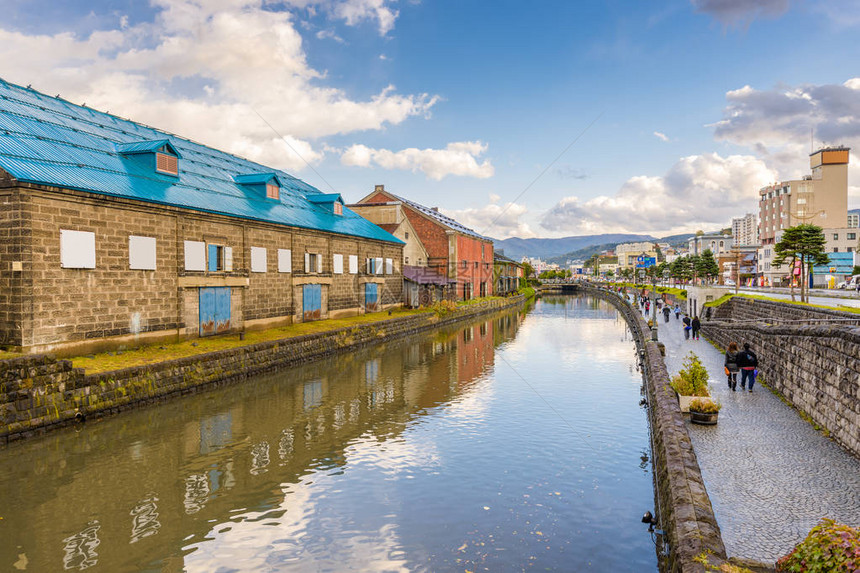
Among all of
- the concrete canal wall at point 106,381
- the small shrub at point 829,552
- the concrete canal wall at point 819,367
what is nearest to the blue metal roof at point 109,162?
the concrete canal wall at point 106,381

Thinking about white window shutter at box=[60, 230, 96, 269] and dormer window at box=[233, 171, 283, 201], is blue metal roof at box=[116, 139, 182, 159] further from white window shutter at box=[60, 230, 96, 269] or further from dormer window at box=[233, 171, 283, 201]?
dormer window at box=[233, 171, 283, 201]

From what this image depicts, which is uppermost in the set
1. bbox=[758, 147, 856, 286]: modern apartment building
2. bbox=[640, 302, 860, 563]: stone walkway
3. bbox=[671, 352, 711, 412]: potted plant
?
bbox=[758, 147, 856, 286]: modern apartment building

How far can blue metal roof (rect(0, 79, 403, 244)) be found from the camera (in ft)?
68.5

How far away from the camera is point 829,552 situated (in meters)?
5.48

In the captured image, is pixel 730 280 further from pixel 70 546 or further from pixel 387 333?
pixel 70 546

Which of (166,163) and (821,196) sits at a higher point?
(821,196)

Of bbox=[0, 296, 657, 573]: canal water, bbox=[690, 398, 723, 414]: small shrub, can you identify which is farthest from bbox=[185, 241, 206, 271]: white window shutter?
bbox=[690, 398, 723, 414]: small shrub

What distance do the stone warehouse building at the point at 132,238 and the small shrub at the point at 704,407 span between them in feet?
71.7

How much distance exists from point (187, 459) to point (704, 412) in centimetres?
1415

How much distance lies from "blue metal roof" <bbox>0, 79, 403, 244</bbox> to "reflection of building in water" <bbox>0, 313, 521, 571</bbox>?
9.85 metres

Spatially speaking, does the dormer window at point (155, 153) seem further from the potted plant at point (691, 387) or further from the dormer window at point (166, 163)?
the potted plant at point (691, 387)

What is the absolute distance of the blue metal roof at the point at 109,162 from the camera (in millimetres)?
Result: 20875

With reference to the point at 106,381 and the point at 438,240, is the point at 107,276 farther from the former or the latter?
the point at 438,240

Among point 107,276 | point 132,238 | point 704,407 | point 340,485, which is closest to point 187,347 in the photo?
point 107,276
